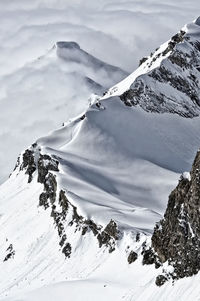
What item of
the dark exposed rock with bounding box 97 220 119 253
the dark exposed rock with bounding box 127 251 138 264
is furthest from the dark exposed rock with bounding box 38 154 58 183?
the dark exposed rock with bounding box 127 251 138 264

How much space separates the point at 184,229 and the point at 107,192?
50.9 metres

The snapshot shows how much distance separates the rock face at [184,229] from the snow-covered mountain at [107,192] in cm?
92

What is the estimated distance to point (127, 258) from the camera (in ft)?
225

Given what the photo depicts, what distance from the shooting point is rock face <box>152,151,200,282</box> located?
165ft

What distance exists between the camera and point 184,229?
52.2 meters

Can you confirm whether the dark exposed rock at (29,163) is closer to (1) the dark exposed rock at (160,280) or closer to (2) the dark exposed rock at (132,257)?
(2) the dark exposed rock at (132,257)

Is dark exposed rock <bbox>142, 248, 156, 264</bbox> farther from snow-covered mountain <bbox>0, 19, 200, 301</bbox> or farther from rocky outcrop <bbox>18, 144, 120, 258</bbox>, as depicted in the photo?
rocky outcrop <bbox>18, 144, 120, 258</bbox>

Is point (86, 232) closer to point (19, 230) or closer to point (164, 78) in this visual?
point (19, 230)

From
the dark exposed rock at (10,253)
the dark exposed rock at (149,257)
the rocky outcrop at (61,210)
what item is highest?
the dark exposed rock at (149,257)

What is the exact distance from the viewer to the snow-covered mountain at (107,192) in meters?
66.4

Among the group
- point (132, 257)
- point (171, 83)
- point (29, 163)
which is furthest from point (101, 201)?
point (171, 83)

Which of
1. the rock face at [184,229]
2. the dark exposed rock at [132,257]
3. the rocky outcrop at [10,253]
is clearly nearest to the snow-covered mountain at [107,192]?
the dark exposed rock at [132,257]

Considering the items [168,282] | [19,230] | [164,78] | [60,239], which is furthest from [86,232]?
[164,78]

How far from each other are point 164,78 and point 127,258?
258 ft
